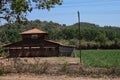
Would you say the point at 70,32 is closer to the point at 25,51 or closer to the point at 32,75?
the point at 25,51

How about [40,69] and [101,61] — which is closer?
[40,69]

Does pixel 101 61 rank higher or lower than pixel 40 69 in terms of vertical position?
lower

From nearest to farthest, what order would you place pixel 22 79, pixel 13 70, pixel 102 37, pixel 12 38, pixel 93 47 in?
pixel 22 79
pixel 13 70
pixel 12 38
pixel 93 47
pixel 102 37

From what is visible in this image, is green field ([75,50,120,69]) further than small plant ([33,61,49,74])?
Yes

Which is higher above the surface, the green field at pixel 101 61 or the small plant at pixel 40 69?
the small plant at pixel 40 69

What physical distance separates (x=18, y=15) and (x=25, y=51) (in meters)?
53.4

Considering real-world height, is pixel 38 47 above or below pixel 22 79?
below

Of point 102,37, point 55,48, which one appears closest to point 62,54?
point 55,48

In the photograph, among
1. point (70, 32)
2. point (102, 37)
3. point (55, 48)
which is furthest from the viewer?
point (70, 32)

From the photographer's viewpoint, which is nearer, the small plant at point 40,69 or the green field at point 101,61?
the small plant at point 40,69

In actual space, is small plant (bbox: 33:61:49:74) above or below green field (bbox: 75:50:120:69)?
above

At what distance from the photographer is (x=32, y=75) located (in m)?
18.9

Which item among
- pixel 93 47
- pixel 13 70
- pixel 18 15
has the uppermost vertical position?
pixel 18 15

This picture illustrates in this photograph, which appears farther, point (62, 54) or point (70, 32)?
point (70, 32)
